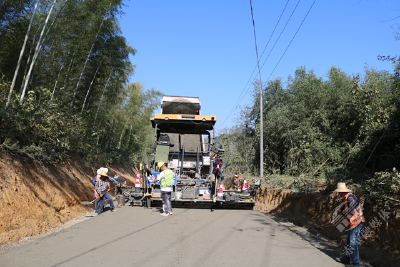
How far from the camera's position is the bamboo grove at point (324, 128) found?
496 inches

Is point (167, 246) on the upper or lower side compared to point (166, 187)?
lower

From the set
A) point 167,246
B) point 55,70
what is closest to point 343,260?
point 167,246

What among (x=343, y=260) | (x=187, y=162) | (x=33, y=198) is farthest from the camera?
(x=187, y=162)

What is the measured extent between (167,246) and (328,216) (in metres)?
4.40

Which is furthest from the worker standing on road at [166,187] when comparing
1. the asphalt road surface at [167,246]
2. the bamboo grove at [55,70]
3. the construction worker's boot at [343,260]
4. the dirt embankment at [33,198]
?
the construction worker's boot at [343,260]

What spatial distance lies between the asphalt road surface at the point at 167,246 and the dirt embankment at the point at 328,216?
2.82 feet

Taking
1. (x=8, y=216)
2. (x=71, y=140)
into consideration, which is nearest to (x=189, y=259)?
(x=8, y=216)

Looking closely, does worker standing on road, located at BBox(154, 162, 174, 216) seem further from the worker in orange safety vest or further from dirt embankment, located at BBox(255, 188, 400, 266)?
the worker in orange safety vest

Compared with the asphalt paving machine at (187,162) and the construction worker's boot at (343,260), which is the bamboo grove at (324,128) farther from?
the construction worker's boot at (343,260)

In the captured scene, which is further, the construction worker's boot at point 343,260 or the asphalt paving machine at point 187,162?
the asphalt paving machine at point 187,162

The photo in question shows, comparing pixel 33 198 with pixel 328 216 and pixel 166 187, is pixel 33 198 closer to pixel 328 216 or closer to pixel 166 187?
pixel 166 187

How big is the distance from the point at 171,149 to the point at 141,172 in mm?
1652

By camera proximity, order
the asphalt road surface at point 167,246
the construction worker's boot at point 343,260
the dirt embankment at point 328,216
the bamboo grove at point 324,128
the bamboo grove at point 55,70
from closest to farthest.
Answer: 1. the asphalt road surface at point 167,246
2. the construction worker's boot at point 343,260
3. the dirt embankment at point 328,216
4. the bamboo grove at point 55,70
5. the bamboo grove at point 324,128

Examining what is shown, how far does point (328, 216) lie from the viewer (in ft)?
26.6
